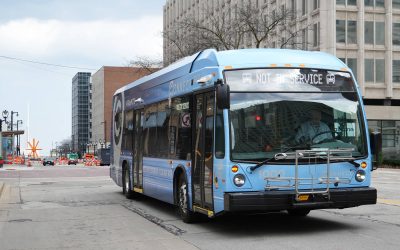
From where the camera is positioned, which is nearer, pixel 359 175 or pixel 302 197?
pixel 302 197

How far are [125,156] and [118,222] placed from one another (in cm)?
520

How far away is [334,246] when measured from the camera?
8336 mm

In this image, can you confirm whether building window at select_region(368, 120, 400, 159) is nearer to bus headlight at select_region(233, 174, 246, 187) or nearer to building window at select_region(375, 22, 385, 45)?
building window at select_region(375, 22, 385, 45)

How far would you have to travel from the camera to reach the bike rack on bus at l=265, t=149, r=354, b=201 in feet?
29.8

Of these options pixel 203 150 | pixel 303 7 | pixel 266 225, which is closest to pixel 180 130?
pixel 203 150

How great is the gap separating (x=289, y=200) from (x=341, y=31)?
1826 inches

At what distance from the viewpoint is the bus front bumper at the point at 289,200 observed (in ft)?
29.0

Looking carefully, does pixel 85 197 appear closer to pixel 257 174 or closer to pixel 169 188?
pixel 169 188

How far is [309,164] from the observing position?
923 centimetres

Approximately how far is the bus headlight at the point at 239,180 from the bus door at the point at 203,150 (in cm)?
73

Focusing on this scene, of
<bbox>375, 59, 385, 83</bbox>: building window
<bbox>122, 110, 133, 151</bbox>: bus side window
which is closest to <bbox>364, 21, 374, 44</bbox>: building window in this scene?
<bbox>375, 59, 385, 83</bbox>: building window

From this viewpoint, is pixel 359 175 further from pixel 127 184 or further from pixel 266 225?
pixel 127 184

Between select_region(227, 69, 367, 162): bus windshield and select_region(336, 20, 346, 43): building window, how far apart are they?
44.7 metres

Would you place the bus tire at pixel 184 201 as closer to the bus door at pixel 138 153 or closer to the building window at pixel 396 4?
the bus door at pixel 138 153
